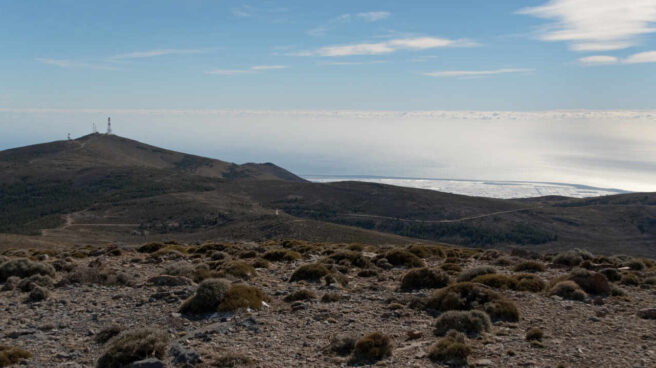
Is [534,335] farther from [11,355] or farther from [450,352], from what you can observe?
[11,355]

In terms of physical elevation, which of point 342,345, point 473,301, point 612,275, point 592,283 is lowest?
point 342,345

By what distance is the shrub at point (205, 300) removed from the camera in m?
13.0

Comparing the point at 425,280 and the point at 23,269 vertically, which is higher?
the point at 425,280

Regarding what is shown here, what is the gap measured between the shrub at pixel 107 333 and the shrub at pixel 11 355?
4.56 ft

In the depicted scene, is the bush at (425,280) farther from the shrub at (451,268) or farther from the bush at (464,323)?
the bush at (464,323)

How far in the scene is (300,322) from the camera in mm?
12109

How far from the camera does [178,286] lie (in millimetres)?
16188

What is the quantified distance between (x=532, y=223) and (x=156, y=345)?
93.3 m

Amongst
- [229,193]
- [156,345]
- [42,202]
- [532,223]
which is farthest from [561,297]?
[42,202]

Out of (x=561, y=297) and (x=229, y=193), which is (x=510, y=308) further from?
(x=229, y=193)

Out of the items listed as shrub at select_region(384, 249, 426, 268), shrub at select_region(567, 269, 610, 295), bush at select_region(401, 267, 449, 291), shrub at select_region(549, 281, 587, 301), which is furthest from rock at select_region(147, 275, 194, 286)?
shrub at select_region(567, 269, 610, 295)

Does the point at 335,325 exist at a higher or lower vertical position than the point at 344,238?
higher

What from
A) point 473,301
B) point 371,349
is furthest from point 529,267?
point 371,349

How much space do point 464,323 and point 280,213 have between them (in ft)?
294
